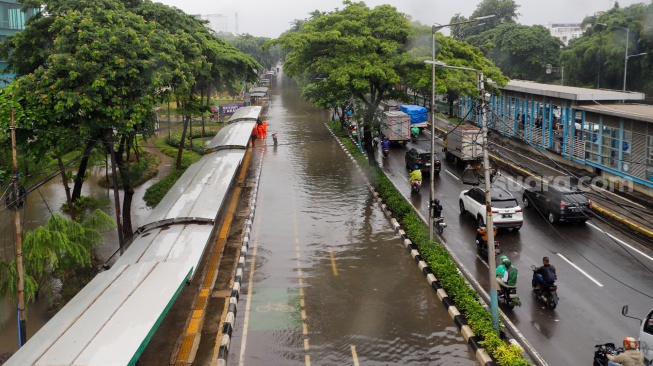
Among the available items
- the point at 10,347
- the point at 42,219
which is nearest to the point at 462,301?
the point at 10,347

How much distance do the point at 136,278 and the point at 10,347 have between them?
528 cm

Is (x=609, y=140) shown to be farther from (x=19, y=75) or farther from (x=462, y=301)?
(x=19, y=75)

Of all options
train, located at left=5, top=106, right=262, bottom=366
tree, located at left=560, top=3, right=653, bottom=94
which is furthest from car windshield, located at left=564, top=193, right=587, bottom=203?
tree, located at left=560, top=3, right=653, bottom=94

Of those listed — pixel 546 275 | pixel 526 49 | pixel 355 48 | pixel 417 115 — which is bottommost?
pixel 546 275

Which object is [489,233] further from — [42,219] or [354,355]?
[42,219]

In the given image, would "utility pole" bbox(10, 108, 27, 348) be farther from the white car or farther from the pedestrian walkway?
the white car

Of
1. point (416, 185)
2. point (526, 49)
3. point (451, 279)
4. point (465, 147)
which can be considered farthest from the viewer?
point (526, 49)

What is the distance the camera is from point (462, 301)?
50.3 feet

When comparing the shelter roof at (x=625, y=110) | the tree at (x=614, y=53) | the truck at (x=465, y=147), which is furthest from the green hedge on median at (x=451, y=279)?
the tree at (x=614, y=53)

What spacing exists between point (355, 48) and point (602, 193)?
1289cm

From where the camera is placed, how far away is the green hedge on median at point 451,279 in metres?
12.7

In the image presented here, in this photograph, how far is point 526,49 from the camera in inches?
2480

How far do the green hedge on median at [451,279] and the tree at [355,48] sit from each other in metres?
4.73

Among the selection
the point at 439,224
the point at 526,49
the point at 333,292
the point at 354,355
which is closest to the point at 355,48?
the point at 439,224
